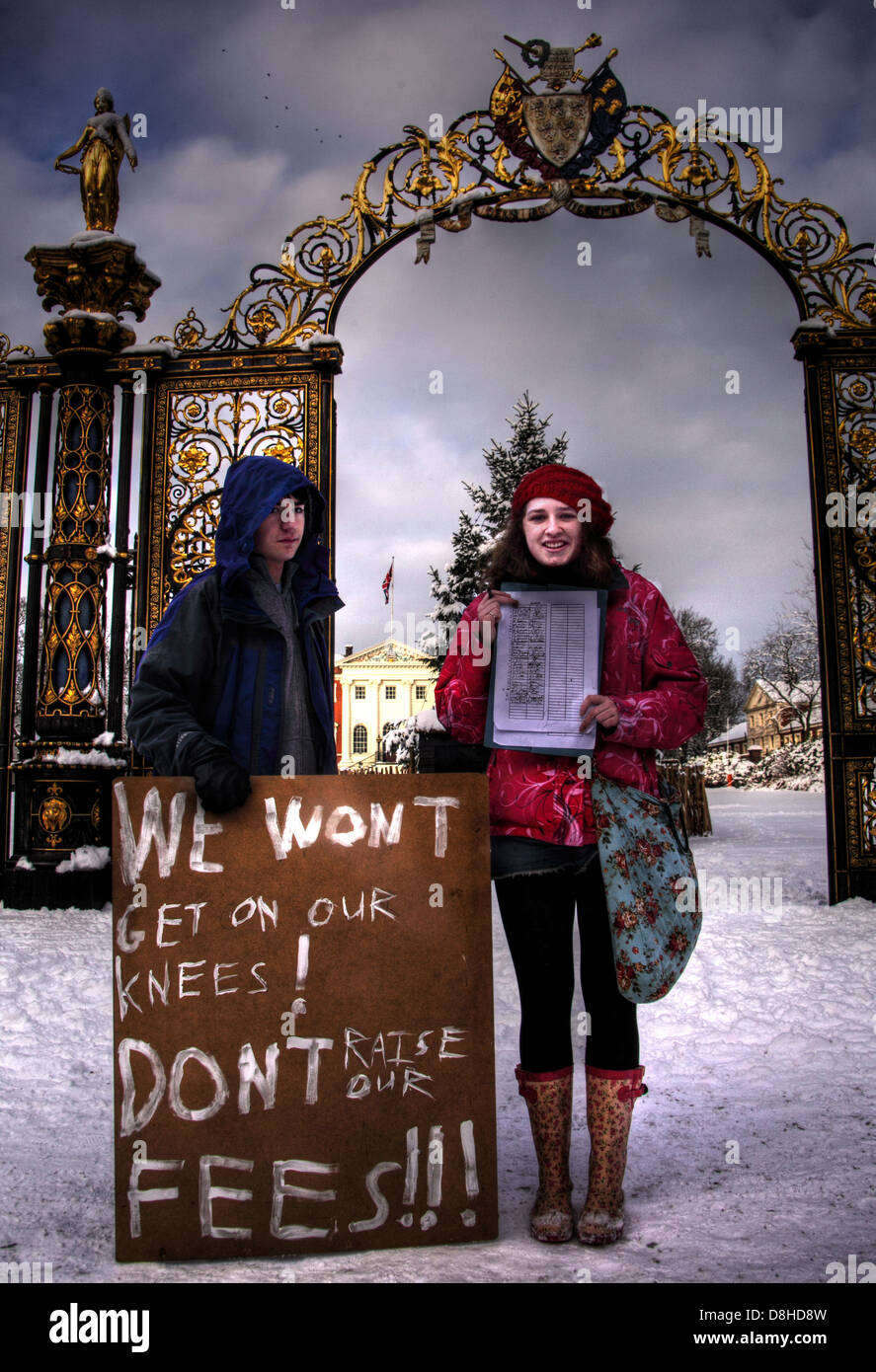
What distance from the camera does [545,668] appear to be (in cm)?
252

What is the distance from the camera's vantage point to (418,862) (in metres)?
2.41

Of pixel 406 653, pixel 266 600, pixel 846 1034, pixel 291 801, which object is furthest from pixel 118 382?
pixel 406 653

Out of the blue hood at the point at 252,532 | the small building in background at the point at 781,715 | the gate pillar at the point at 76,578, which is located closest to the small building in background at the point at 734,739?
the small building in background at the point at 781,715

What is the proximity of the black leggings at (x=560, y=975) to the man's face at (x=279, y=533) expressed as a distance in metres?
1.14

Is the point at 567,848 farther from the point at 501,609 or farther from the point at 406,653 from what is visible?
the point at 406,653

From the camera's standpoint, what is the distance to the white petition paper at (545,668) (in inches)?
97.5

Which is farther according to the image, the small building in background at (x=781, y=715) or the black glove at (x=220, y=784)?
the small building in background at (x=781, y=715)

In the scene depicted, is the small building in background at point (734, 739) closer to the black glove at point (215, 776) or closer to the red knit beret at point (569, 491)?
the red knit beret at point (569, 491)

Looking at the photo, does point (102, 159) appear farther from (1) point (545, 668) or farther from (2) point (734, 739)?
(2) point (734, 739)

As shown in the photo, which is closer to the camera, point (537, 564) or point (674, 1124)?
point (537, 564)

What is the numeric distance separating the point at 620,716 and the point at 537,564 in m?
0.50

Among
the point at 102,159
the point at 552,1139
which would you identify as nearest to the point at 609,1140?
the point at 552,1139

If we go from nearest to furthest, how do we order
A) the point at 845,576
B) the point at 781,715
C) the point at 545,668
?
the point at 545,668
the point at 845,576
the point at 781,715

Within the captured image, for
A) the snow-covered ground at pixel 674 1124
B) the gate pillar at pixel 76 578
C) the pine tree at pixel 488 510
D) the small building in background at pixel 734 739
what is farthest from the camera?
the small building in background at pixel 734 739
